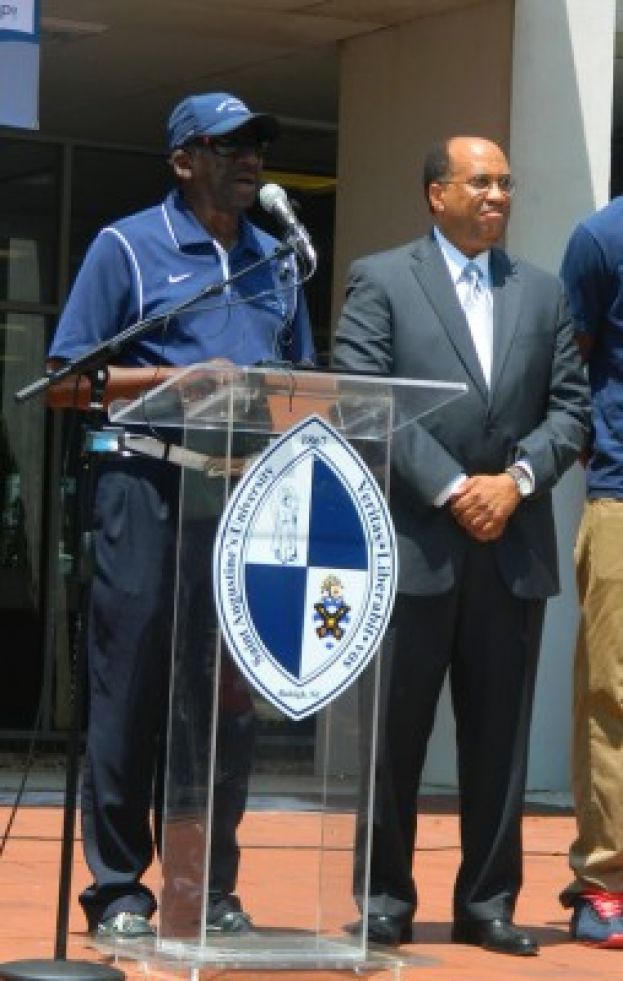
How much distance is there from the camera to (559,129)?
12.1 meters

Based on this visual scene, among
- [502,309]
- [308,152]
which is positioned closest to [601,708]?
[502,309]

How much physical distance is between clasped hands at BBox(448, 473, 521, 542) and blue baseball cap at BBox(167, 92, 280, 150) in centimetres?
110

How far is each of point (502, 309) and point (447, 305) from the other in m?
0.16

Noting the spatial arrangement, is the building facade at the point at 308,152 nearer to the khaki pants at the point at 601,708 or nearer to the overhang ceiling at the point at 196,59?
the overhang ceiling at the point at 196,59

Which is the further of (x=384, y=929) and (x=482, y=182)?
(x=482, y=182)

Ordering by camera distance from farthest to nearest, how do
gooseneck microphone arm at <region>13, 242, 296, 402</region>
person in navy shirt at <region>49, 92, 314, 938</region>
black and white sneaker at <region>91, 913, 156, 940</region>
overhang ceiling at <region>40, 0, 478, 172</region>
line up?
overhang ceiling at <region>40, 0, 478, 172</region>, person in navy shirt at <region>49, 92, 314, 938</region>, black and white sneaker at <region>91, 913, 156, 940</region>, gooseneck microphone arm at <region>13, 242, 296, 402</region>

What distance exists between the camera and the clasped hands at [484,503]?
22.5 ft

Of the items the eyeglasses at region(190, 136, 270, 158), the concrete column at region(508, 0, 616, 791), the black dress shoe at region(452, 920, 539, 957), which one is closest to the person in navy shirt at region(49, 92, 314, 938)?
the eyeglasses at region(190, 136, 270, 158)

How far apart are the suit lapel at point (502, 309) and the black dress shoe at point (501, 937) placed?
A: 148 centimetres

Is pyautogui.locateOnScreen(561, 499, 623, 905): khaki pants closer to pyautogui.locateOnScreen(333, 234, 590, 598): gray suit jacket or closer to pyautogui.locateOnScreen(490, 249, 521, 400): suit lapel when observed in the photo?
pyautogui.locateOnScreen(333, 234, 590, 598): gray suit jacket

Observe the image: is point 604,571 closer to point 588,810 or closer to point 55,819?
point 588,810

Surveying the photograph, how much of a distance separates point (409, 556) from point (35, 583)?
26.4 ft

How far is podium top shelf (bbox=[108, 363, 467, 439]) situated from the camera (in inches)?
240

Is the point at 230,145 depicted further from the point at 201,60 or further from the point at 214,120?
the point at 201,60
